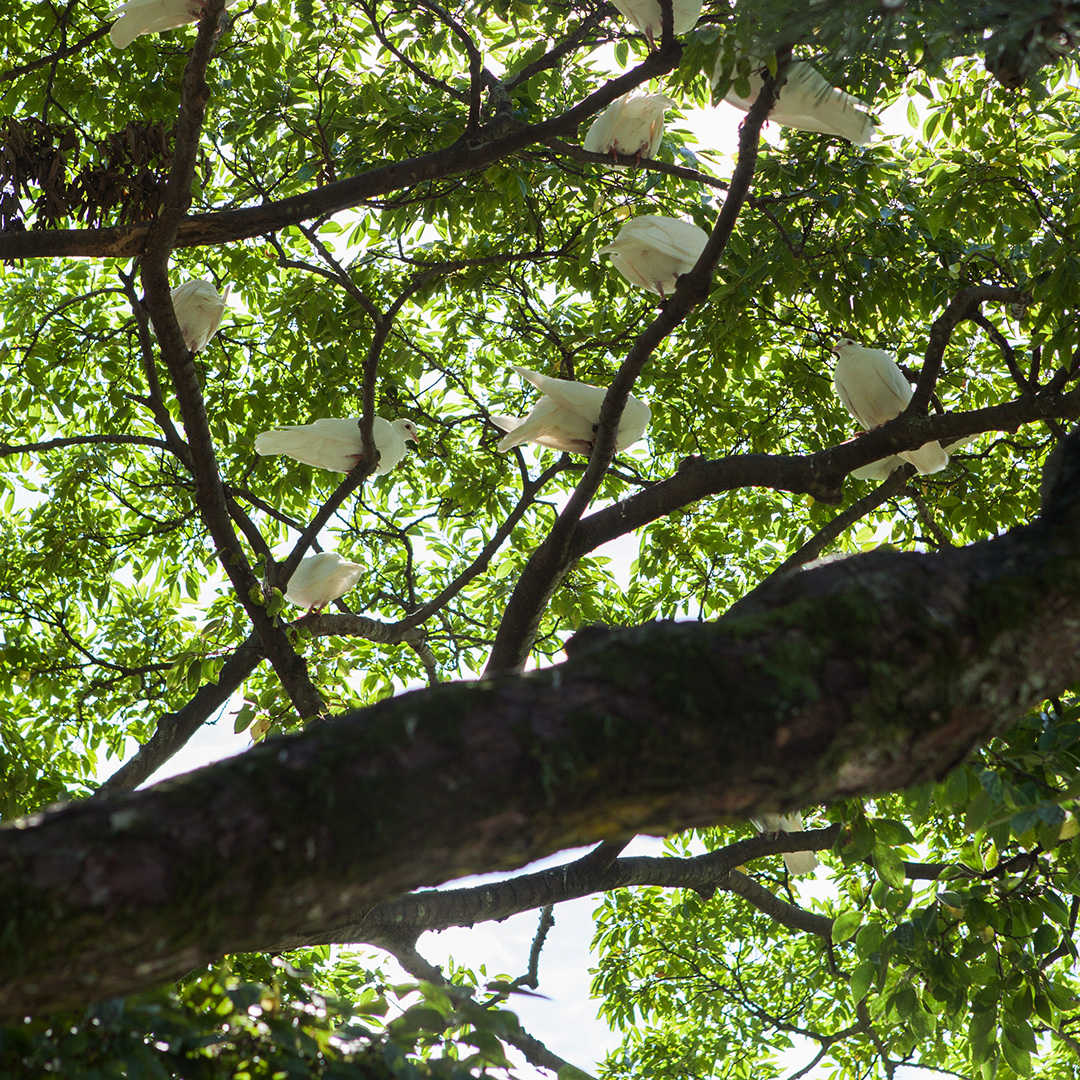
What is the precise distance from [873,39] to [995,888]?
1865 millimetres

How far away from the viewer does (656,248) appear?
2961 mm

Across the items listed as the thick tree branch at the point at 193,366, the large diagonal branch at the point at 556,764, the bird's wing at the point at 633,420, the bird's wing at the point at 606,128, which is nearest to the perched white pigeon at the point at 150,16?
the thick tree branch at the point at 193,366

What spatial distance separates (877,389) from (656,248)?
855mm

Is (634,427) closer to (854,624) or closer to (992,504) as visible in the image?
(992,504)

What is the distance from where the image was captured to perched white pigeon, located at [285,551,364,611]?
136 inches

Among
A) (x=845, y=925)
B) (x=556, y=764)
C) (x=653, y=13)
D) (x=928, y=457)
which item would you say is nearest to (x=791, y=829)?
(x=845, y=925)

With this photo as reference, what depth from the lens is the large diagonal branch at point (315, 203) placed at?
2.56 m

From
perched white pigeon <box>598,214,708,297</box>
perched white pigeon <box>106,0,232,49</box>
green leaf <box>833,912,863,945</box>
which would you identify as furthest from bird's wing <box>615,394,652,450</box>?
perched white pigeon <box>106,0,232,49</box>

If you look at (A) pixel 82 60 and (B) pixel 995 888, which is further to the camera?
(A) pixel 82 60

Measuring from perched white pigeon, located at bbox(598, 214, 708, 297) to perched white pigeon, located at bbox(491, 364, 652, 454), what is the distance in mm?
435

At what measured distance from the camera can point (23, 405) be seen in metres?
4.48

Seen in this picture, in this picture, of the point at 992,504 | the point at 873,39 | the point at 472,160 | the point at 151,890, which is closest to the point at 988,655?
the point at 151,890

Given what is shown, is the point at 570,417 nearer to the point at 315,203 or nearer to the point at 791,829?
the point at 315,203

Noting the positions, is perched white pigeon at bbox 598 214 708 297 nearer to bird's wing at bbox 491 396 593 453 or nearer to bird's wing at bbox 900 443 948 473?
bird's wing at bbox 491 396 593 453
